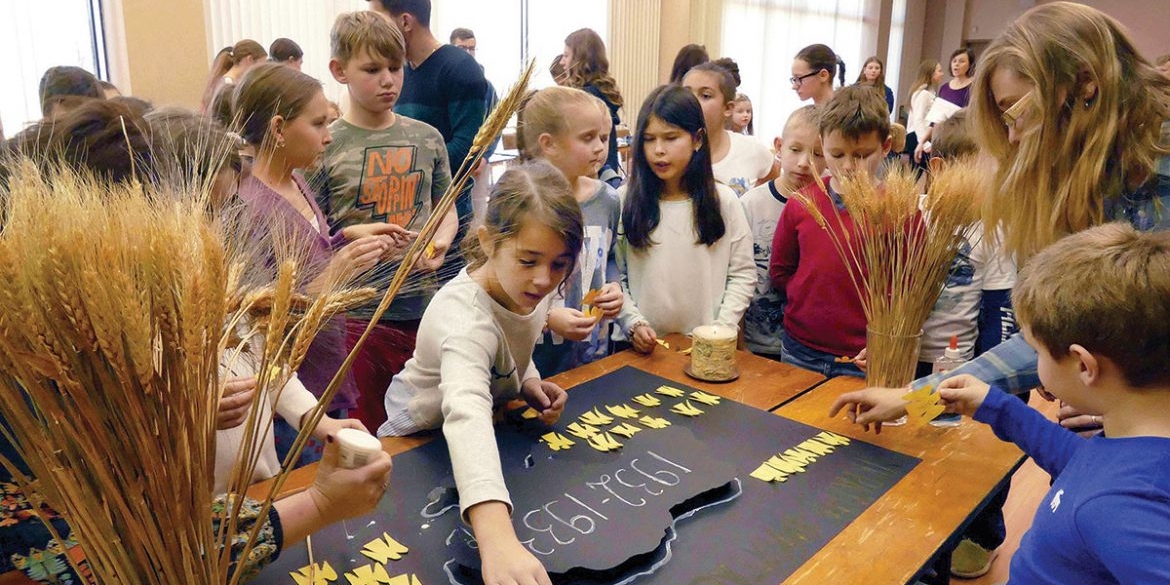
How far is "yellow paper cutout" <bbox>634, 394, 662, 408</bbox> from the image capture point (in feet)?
5.13

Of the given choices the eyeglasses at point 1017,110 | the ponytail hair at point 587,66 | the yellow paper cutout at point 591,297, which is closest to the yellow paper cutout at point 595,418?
the yellow paper cutout at point 591,297

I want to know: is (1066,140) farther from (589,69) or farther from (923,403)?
(589,69)

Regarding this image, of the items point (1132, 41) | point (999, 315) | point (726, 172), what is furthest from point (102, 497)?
point (726, 172)

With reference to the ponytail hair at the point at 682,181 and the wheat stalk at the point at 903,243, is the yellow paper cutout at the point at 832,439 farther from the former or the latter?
the ponytail hair at the point at 682,181

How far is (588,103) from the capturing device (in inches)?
89.9

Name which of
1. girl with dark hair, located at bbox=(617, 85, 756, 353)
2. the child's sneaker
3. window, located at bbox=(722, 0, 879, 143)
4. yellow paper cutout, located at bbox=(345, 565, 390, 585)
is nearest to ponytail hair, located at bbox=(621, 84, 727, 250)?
girl with dark hair, located at bbox=(617, 85, 756, 353)

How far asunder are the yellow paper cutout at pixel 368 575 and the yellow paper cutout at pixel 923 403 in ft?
3.12

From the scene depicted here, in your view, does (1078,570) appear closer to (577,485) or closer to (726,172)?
(577,485)

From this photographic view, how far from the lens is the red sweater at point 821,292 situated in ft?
6.81

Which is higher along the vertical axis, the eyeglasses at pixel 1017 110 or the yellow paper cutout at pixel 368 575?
the eyeglasses at pixel 1017 110

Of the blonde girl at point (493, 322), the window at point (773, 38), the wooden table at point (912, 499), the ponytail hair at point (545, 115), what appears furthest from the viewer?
the window at point (773, 38)

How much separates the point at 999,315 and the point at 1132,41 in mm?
1096

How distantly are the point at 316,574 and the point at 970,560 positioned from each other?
1.89 metres

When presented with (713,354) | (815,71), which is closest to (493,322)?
(713,354)
